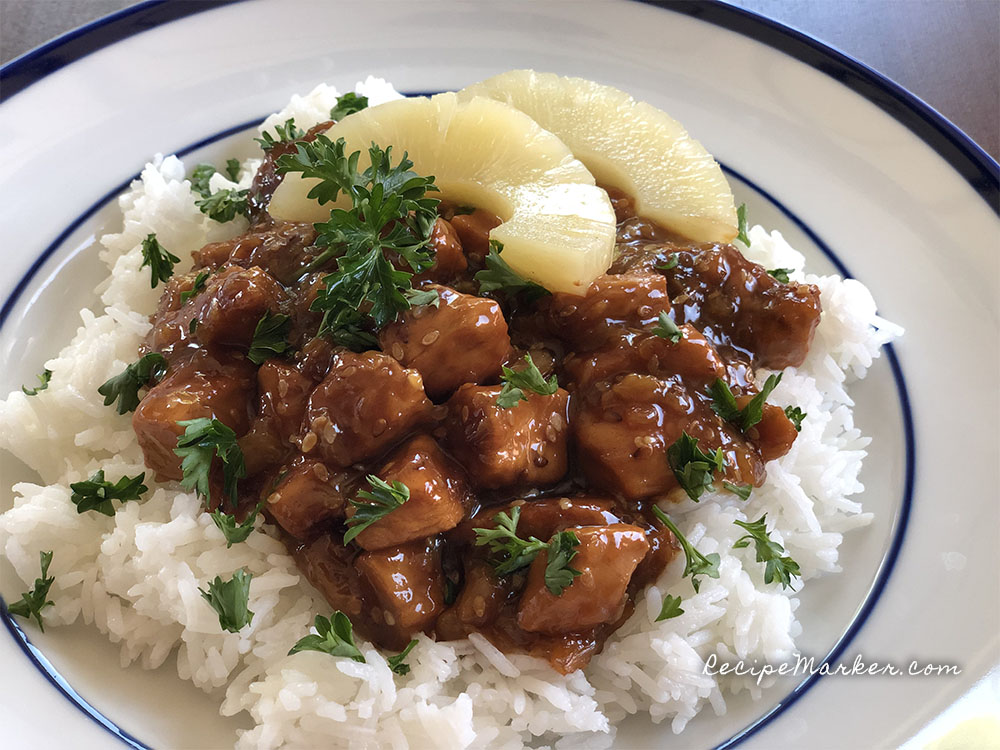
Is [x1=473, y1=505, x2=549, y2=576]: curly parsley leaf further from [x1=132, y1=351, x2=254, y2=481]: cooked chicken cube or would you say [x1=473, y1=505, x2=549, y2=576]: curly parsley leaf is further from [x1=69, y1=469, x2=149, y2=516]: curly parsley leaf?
[x1=69, y1=469, x2=149, y2=516]: curly parsley leaf

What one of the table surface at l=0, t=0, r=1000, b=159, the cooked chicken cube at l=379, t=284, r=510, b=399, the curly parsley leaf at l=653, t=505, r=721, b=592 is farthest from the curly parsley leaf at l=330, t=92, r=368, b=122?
the curly parsley leaf at l=653, t=505, r=721, b=592

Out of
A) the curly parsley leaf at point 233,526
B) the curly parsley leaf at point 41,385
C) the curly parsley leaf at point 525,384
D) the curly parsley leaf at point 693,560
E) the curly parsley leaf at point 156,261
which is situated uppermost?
the curly parsley leaf at point 156,261

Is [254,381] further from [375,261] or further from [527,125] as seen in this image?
[527,125]

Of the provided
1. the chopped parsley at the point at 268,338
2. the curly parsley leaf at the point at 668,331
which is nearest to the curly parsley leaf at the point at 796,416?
the curly parsley leaf at the point at 668,331

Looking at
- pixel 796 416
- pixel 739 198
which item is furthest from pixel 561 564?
pixel 739 198

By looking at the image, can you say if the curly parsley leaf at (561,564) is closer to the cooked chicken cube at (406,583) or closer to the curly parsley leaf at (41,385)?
the cooked chicken cube at (406,583)

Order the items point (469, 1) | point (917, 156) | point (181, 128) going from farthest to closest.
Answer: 1. point (469, 1)
2. point (181, 128)
3. point (917, 156)

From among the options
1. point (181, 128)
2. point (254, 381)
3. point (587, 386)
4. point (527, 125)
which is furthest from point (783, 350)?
point (181, 128)
